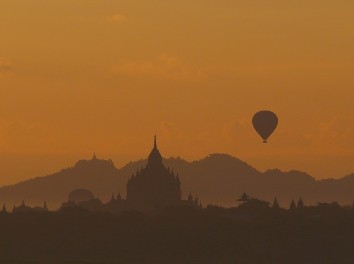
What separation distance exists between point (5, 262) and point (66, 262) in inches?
512

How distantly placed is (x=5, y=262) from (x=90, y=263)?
52.0 feet

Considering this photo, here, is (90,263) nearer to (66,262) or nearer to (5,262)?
(66,262)

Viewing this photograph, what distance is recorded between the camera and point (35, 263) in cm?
19175

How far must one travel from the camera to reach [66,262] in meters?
198

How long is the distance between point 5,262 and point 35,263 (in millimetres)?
5839

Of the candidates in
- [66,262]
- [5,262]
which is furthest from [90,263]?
[5,262]

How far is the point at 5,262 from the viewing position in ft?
614

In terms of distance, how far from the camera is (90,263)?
198875 millimetres

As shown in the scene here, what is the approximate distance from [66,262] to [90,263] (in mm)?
3464
